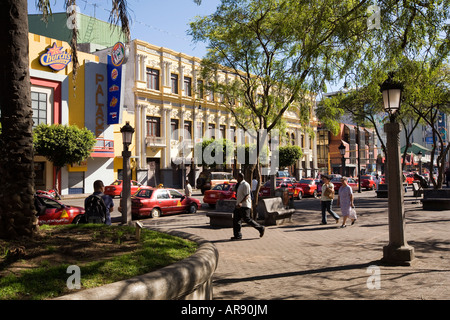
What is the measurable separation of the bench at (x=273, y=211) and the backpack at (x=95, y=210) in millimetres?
6036

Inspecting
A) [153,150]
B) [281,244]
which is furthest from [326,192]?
Answer: [153,150]

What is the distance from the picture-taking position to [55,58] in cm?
2898

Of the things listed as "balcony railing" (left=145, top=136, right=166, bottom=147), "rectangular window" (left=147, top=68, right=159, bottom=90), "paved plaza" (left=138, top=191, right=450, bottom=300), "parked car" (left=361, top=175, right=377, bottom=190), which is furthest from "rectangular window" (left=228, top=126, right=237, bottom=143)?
"paved plaza" (left=138, top=191, right=450, bottom=300)

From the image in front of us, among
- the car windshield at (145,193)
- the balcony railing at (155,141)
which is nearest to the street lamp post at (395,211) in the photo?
the car windshield at (145,193)

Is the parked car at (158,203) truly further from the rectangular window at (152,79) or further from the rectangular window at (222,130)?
the rectangular window at (222,130)

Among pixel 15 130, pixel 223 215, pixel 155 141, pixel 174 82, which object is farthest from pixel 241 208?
pixel 174 82

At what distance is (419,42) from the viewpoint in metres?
8.47

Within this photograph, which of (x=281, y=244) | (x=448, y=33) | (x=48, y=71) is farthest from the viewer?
(x=48, y=71)

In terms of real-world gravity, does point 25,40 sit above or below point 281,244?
above

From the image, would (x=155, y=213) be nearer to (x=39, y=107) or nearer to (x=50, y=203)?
(x=50, y=203)

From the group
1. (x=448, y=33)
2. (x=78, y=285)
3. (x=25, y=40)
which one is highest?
(x=448, y=33)

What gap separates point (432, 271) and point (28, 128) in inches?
256

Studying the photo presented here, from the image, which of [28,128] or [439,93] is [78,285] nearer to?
[28,128]

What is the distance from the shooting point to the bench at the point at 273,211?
12.5 m
